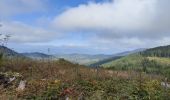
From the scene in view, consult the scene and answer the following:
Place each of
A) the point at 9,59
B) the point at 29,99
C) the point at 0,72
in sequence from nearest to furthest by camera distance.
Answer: the point at 29,99 → the point at 0,72 → the point at 9,59

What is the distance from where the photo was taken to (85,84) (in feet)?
65.3

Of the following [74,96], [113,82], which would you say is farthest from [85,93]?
[113,82]

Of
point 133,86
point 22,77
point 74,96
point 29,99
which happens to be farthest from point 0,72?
point 133,86

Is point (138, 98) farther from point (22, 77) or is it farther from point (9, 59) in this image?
point (9, 59)

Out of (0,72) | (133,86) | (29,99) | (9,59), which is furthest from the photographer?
(9,59)

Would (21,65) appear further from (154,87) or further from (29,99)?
(154,87)

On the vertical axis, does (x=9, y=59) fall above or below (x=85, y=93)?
above

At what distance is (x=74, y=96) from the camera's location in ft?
59.8

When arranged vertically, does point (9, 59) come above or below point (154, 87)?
above

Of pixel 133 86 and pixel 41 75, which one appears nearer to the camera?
pixel 133 86

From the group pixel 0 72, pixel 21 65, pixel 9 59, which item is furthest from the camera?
pixel 9 59

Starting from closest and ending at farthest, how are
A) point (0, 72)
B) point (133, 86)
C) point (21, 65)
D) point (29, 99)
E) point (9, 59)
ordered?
point (29, 99), point (133, 86), point (0, 72), point (21, 65), point (9, 59)

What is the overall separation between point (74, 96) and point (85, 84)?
1.81m

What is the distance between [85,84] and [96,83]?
70 centimetres
